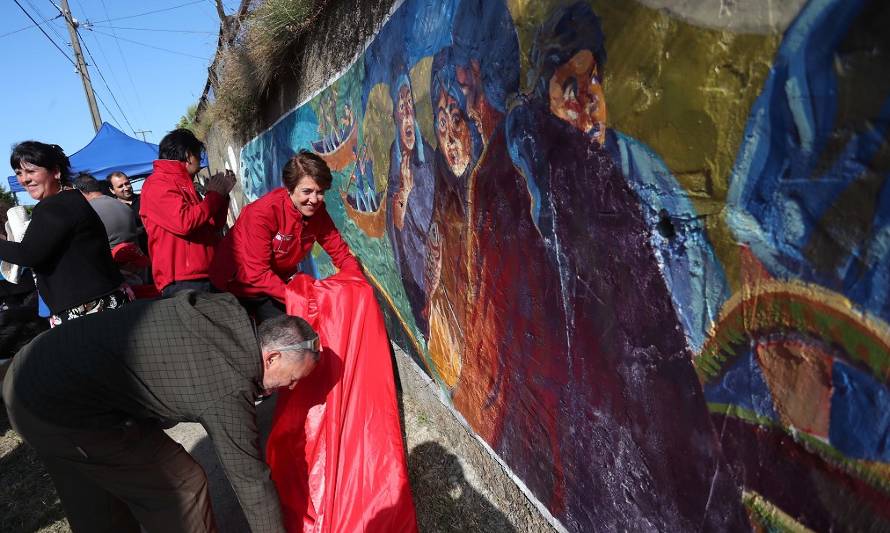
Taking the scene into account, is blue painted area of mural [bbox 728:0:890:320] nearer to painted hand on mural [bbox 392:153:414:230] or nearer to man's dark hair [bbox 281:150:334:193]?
painted hand on mural [bbox 392:153:414:230]

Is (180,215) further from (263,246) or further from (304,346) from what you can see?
(304,346)

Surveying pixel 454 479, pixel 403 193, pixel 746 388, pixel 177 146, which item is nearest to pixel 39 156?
pixel 177 146

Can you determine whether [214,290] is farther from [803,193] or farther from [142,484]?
[803,193]

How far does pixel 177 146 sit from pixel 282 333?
194cm

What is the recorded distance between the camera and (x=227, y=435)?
1.73 metres

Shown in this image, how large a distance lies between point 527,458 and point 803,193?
5.10 ft

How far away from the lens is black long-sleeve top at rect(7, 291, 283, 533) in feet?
5.77

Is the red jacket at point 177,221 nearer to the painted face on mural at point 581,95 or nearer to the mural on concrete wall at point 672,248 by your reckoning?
the mural on concrete wall at point 672,248

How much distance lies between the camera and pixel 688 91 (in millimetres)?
1062

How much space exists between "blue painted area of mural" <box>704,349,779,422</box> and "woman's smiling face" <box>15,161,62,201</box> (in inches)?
130

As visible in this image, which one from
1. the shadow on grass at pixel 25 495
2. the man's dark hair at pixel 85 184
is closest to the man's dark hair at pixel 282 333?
the shadow on grass at pixel 25 495

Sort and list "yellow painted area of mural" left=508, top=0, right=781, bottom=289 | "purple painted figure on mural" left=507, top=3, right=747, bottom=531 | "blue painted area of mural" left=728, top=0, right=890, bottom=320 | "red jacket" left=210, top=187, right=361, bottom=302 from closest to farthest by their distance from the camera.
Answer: "blue painted area of mural" left=728, top=0, right=890, bottom=320, "yellow painted area of mural" left=508, top=0, right=781, bottom=289, "purple painted figure on mural" left=507, top=3, right=747, bottom=531, "red jacket" left=210, top=187, right=361, bottom=302

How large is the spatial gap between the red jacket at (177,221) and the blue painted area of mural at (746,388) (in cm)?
288

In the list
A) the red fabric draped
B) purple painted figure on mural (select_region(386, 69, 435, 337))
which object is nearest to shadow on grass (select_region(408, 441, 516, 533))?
the red fabric draped
